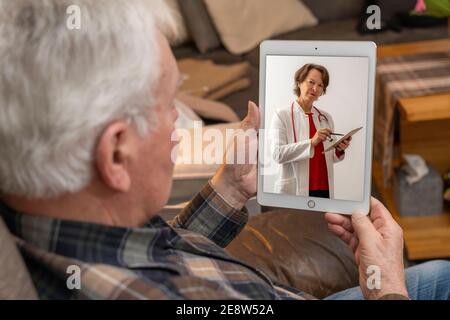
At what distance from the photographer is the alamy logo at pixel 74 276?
0.71 metres

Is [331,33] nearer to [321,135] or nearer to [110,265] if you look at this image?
[321,135]

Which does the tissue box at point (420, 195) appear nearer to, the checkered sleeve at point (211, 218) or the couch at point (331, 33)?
the couch at point (331, 33)

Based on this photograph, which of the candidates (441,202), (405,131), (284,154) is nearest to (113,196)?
(284,154)

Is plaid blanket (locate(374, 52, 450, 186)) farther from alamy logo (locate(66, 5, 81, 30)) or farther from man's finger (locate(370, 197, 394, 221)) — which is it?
alamy logo (locate(66, 5, 81, 30))

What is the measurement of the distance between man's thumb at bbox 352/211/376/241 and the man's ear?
0.38m

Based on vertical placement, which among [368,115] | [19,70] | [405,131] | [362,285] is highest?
[19,70]

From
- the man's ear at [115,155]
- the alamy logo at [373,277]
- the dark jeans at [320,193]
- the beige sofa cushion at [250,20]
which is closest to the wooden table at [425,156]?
the beige sofa cushion at [250,20]

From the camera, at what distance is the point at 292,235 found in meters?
1.30

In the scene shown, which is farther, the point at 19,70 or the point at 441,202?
the point at 441,202

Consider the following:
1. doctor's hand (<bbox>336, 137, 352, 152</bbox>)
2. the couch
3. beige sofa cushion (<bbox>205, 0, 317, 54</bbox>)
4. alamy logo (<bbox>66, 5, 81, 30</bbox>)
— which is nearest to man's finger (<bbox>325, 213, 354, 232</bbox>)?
doctor's hand (<bbox>336, 137, 352, 152</bbox>)

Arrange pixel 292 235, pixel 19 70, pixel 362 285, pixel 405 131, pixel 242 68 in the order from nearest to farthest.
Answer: pixel 19 70 → pixel 362 285 → pixel 292 235 → pixel 405 131 → pixel 242 68

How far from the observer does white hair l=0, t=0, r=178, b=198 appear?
0.66m
